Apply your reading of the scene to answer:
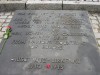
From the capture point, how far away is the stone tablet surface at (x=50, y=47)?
122 inches

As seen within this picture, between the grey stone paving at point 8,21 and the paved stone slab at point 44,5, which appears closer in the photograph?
the grey stone paving at point 8,21

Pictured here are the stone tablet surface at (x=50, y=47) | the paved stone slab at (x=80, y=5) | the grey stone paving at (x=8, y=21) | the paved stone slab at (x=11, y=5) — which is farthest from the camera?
the paved stone slab at (x=11, y=5)

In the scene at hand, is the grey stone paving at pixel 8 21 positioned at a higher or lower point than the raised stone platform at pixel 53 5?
lower

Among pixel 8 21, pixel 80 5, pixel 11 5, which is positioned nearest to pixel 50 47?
pixel 8 21

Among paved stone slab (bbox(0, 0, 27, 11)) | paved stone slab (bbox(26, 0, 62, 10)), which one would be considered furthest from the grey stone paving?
paved stone slab (bbox(26, 0, 62, 10))

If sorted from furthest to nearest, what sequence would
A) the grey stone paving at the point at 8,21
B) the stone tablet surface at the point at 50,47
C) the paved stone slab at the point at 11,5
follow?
the paved stone slab at the point at 11,5, the grey stone paving at the point at 8,21, the stone tablet surface at the point at 50,47

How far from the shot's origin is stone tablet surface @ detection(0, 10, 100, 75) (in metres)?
3.11

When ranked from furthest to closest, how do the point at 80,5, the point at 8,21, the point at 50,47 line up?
the point at 80,5, the point at 8,21, the point at 50,47

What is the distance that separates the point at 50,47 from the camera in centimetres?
354

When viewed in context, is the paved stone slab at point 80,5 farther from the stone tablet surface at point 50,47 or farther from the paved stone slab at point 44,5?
the stone tablet surface at point 50,47

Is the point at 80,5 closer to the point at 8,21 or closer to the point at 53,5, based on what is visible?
the point at 53,5

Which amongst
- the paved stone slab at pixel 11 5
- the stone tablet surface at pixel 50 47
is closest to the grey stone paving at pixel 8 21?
the paved stone slab at pixel 11 5

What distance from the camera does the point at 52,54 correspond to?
11.1 ft

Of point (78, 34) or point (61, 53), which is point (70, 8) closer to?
point (78, 34)
